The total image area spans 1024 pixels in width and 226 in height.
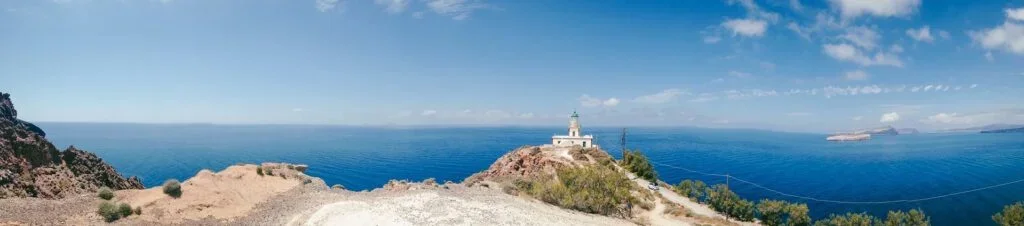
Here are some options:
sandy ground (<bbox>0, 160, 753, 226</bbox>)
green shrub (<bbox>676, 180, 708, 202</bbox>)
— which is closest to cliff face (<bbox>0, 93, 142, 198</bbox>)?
sandy ground (<bbox>0, 160, 753, 226</bbox>)

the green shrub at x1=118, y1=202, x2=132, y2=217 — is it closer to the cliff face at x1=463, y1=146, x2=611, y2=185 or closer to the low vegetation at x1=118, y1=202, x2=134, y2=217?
the low vegetation at x1=118, y1=202, x2=134, y2=217

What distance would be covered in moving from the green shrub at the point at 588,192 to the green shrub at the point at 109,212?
100 ft

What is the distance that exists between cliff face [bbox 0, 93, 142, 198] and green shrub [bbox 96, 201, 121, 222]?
8241 millimetres

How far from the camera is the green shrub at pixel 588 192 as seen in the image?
42000mm

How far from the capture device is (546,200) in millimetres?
43156

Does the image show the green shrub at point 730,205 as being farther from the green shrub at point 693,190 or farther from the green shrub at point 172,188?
the green shrub at point 172,188

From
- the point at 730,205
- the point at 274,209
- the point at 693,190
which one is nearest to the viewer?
the point at 274,209

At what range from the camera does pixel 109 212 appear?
27.7 meters

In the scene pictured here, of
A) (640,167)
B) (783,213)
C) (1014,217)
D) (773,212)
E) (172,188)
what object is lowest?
(783,213)

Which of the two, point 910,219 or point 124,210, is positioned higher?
point 124,210

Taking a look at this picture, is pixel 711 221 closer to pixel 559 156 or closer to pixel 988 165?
pixel 559 156

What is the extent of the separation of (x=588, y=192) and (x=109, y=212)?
1349 inches

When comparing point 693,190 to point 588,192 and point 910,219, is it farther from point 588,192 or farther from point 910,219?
point 588,192

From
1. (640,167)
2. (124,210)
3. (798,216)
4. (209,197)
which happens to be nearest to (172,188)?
(209,197)
